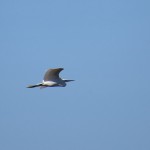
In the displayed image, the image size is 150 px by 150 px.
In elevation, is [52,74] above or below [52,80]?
above

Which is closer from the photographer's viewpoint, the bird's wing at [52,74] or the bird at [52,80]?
the bird's wing at [52,74]

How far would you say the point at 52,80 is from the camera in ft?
305

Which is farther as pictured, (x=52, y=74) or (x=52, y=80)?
(x=52, y=80)

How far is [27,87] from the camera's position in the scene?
310 ft

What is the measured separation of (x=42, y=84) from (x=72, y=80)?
3.49 meters

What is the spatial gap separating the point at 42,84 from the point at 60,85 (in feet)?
6.27

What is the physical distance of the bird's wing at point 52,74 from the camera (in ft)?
301

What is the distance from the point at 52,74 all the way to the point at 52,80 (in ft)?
2.90

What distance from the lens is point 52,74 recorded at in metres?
92.4

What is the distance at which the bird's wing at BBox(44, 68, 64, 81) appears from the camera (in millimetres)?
91688

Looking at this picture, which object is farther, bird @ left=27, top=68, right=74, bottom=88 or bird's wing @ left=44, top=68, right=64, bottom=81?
bird @ left=27, top=68, right=74, bottom=88

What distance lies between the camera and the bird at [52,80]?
91875mm

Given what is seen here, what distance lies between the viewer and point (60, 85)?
9462 centimetres

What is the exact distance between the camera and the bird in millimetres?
91875
